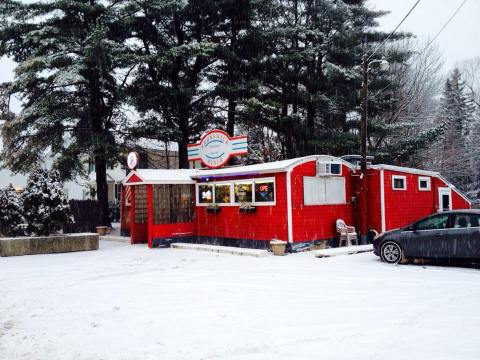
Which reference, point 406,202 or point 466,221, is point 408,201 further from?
point 466,221

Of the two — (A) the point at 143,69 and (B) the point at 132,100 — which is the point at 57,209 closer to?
(B) the point at 132,100

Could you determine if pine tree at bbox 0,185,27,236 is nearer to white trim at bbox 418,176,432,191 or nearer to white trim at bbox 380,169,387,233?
white trim at bbox 380,169,387,233

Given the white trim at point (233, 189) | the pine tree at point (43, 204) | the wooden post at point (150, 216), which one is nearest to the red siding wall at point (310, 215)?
the white trim at point (233, 189)

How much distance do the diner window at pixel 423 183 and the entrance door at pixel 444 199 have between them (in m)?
0.92

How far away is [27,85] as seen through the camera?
21.8 m

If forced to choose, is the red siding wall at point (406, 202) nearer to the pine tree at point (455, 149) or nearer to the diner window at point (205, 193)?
the diner window at point (205, 193)

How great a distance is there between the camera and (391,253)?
11422 mm

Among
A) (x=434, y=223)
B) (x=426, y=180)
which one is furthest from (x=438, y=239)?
(x=426, y=180)

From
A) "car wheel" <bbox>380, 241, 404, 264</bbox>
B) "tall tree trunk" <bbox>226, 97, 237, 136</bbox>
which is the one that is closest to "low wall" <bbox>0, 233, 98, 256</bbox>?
"car wheel" <bbox>380, 241, 404, 264</bbox>

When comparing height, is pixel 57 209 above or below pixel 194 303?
above

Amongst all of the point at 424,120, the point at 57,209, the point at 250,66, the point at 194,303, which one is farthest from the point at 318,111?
the point at 194,303

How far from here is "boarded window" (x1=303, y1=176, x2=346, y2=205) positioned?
14930 millimetres

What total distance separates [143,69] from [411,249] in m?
18.6

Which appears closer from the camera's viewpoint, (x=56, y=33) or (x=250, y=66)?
(x=56, y=33)
